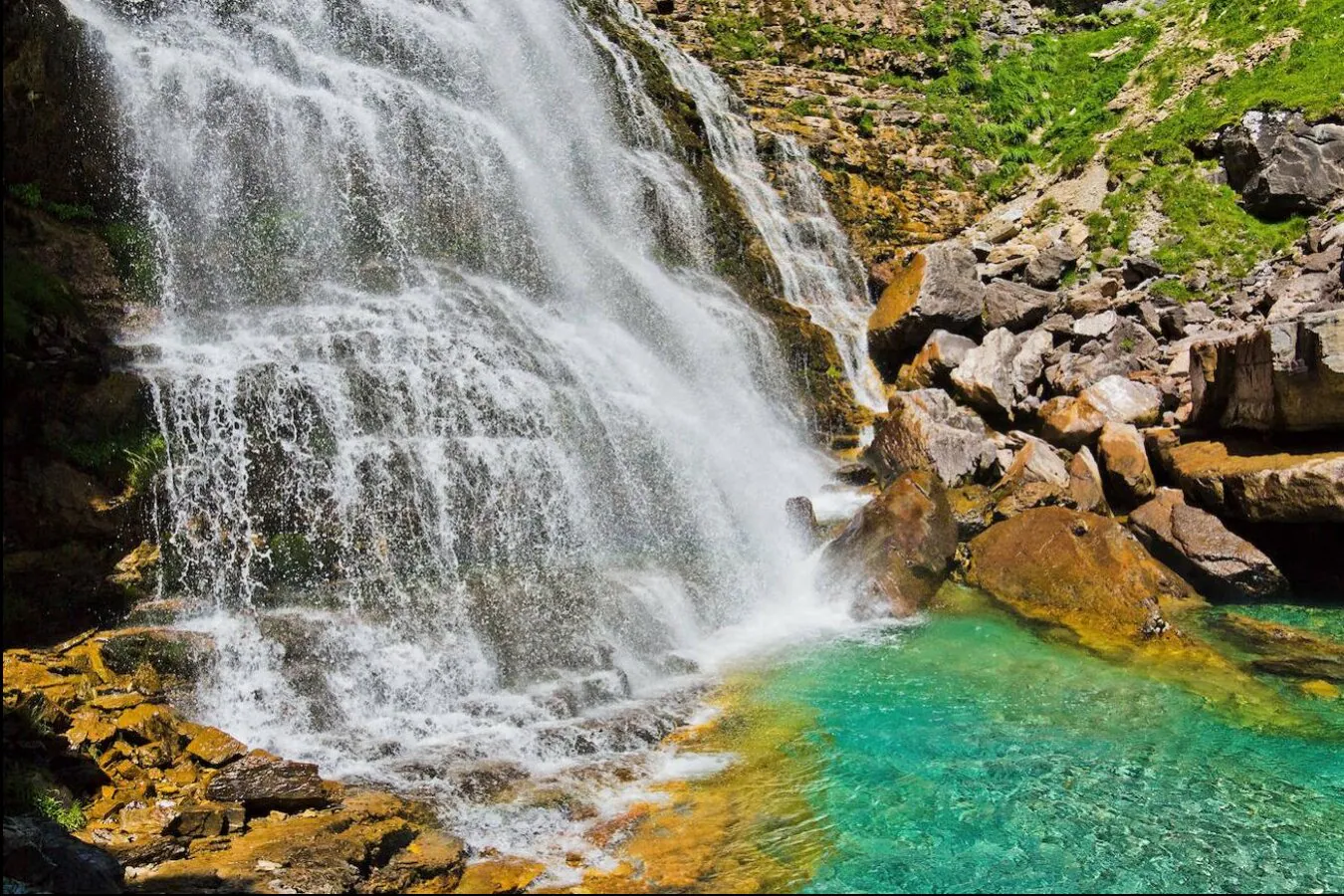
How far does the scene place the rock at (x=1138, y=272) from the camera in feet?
62.0

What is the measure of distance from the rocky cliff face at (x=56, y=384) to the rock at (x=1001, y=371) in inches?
560

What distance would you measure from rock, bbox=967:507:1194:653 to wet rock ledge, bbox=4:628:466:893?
8677 mm

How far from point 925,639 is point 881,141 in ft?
66.9

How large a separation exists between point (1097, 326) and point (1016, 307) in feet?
6.44

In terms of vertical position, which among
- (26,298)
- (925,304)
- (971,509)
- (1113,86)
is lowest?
(971,509)

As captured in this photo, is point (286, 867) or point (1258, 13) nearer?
point (286, 867)

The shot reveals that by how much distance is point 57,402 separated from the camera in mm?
9062

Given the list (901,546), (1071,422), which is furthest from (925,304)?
(901,546)

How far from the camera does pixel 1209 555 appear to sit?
12.5 m

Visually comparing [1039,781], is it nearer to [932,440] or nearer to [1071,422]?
[932,440]

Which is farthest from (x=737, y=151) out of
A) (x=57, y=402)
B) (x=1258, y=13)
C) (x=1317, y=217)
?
(x=57, y=402)

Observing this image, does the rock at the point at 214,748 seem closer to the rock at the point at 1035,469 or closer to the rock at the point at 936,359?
the rock at the point at 1035,469

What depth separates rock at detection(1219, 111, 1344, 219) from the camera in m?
18.8

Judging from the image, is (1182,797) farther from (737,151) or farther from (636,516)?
(737,151)
